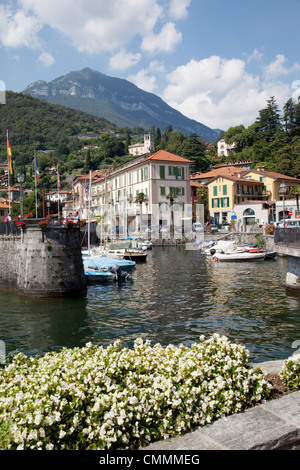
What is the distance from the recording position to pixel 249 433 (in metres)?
3.93

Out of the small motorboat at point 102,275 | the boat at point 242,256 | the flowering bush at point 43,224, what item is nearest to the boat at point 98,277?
the small motorboat at point 102,275

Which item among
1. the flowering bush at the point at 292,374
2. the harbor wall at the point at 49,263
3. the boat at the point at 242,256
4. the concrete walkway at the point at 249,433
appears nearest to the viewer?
the concrete walkway at the point at 249,433

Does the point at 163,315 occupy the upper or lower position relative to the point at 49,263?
lower

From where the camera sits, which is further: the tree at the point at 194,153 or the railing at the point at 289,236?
the tree at the point at 194,153

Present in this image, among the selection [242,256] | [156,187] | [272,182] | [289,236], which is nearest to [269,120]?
[272,182]

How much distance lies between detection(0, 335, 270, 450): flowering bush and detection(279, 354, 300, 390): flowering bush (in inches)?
21.9

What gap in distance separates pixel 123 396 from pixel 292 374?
263 cm

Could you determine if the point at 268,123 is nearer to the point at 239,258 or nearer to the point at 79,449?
the point at 239,258

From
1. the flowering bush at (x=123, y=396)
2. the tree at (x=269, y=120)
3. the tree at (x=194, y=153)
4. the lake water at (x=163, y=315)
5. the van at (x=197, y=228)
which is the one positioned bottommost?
the lake water at (x=163, y=315)

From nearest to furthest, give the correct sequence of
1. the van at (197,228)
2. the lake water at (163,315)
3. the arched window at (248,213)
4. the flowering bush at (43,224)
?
the lake water at (163,315), the flowering bush at (43,224), the van at (197,228), the arched window at (248,213)

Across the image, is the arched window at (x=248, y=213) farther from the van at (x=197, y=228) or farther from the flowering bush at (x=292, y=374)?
the flowering bush at (x=292, y=374)

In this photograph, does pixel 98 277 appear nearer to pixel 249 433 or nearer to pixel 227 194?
pixel 249 433

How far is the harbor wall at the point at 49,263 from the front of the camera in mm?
21297

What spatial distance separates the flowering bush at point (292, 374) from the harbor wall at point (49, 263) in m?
17.7
